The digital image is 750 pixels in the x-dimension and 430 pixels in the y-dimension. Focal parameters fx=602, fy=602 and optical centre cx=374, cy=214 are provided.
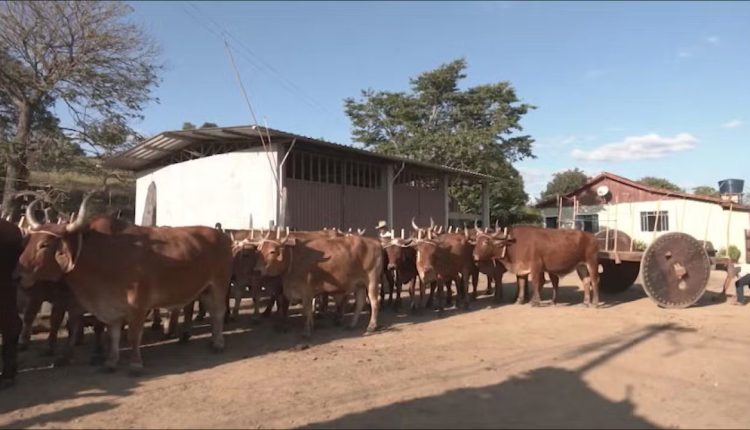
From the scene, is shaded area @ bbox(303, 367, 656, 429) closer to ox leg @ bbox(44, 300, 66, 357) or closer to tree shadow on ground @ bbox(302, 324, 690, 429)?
tree shadow on ground @ bbox(302, 324, 690, 429)

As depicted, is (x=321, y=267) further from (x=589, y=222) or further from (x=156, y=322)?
(x=589, y=222)

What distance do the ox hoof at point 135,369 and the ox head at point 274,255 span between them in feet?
8.79

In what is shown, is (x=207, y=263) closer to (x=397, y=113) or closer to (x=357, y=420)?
(x=357, y=420)

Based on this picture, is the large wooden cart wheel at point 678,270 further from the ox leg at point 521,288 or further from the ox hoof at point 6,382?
the ox hoof at point 6,382

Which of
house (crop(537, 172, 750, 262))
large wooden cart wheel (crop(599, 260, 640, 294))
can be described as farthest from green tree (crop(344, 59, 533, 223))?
large wooden cart wheel (crop(599, 260, 640, 294))

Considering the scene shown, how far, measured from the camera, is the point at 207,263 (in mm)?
8609

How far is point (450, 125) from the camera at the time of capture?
103 feet

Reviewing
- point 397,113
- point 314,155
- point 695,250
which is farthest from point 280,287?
point 397,113

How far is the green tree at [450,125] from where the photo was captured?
89.6 ft

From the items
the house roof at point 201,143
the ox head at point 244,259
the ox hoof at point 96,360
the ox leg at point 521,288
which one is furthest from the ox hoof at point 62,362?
the ox leg at point 521,288

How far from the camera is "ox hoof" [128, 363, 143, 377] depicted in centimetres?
730

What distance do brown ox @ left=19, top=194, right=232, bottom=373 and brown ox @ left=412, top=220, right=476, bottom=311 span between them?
4918 mm

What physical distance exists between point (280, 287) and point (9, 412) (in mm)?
4707

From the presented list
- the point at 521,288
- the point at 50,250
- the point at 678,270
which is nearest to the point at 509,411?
the point at 50,250
